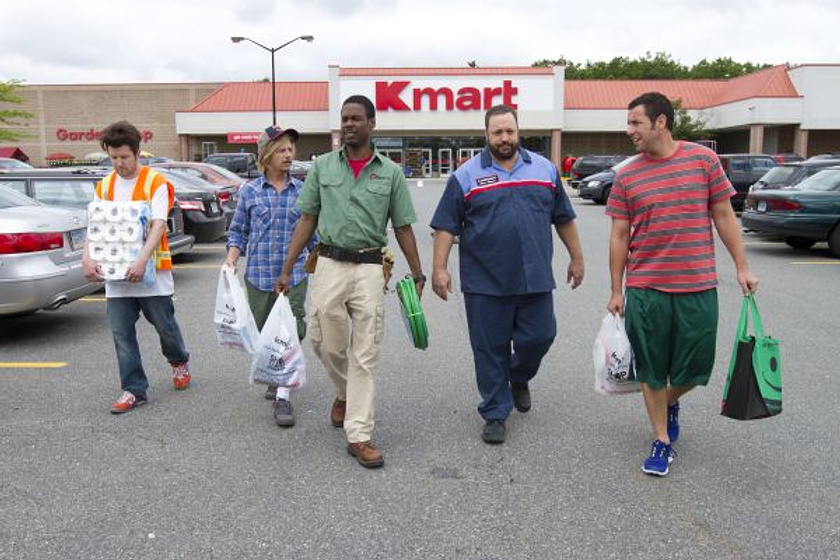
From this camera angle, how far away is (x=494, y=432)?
416 centimetres

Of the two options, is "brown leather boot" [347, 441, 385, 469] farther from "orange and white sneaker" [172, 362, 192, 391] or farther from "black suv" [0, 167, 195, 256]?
"black suv" [0, 167, 195, 256]

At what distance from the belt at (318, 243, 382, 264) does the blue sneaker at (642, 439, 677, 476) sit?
1.68 metres

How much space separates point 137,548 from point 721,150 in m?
52.4

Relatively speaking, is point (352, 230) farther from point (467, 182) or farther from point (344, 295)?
point (467, 182)

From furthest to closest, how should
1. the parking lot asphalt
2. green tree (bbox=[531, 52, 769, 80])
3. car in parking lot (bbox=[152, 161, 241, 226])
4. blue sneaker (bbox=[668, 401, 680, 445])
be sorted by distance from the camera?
1. green tree (bbox=[531, 52, 769, 80])
2. car in parking lot (bbox=[152, 161, 241, 226])
3. blue sneaker (bbox=[668, 401, 680, 445])
4. the parking lot asphalt

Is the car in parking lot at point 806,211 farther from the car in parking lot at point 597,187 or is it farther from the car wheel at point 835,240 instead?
the car in parking lot at point 597,187

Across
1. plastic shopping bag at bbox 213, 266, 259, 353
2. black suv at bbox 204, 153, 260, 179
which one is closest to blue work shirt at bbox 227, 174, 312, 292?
plastic shopping bag at bbox 213, 266, 259, 353

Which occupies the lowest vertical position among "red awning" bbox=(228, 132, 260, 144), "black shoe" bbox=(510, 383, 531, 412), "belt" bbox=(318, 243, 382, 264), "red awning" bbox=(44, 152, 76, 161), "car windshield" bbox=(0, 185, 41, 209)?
"black shoe" bbox=(510, 383, 531, 412)

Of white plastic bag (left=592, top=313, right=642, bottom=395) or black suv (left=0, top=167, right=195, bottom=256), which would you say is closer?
white plastic bag (left=592, top=313, right=642, bottom=395)

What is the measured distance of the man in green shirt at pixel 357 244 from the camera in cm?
388

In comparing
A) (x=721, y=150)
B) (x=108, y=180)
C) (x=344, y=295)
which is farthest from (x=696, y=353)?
(x=721, y=150)

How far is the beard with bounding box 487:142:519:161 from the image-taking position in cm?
398

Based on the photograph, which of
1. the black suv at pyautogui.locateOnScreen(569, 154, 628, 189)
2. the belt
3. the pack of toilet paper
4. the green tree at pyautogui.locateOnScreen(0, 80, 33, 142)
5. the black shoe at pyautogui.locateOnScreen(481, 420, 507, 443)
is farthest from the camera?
the green tree at pyautogui.locateOnScreen(0, 80, 33, 142)

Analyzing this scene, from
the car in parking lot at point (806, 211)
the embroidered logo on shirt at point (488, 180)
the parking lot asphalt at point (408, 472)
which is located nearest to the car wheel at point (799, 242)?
the car in parking lot at point (806, 211)
